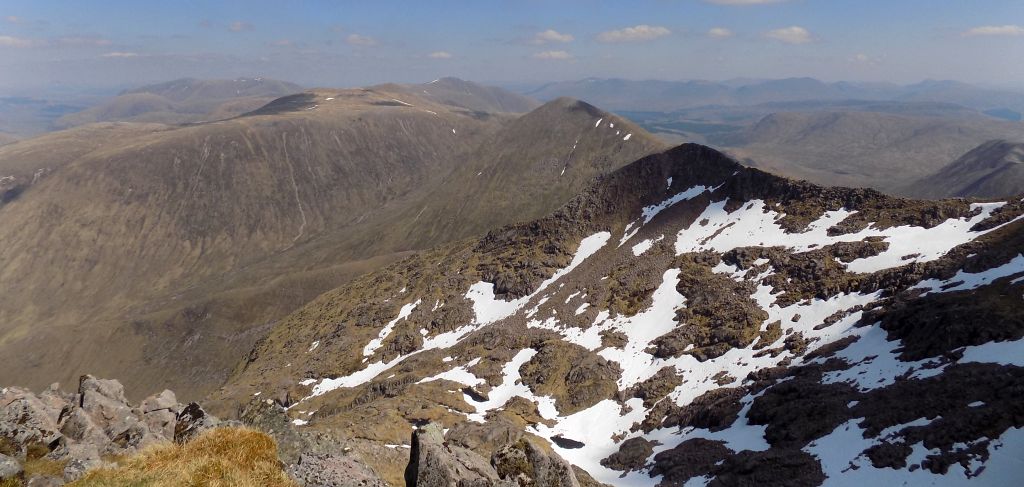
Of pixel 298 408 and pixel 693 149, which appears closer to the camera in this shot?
pixel 298 408

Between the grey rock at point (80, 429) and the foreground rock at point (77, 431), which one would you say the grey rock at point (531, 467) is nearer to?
the foreground rock at point (77, 431)

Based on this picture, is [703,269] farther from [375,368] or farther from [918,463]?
[375,368]

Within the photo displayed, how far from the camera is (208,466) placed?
17250 mm

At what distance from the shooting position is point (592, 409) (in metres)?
82.4

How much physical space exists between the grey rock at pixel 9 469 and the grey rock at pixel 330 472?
979 centimetres

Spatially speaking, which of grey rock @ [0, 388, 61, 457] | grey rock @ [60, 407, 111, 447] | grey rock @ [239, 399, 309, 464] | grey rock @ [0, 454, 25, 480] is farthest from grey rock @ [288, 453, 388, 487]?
grey rock @ [60, 407, 111, 447]

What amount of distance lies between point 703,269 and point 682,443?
4606 centimetres

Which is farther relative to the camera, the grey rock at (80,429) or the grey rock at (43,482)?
the grey rock at (80,429)

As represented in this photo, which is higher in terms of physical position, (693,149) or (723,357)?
(693,149)

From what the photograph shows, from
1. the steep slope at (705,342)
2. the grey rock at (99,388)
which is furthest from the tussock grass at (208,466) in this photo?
the steep slope at (705,342)

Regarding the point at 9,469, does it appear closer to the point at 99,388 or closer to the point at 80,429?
the point at 80,429

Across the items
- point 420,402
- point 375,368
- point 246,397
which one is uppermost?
point 420,402

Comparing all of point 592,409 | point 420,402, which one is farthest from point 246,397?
point 592,409

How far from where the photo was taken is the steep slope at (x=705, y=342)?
4709 cm
